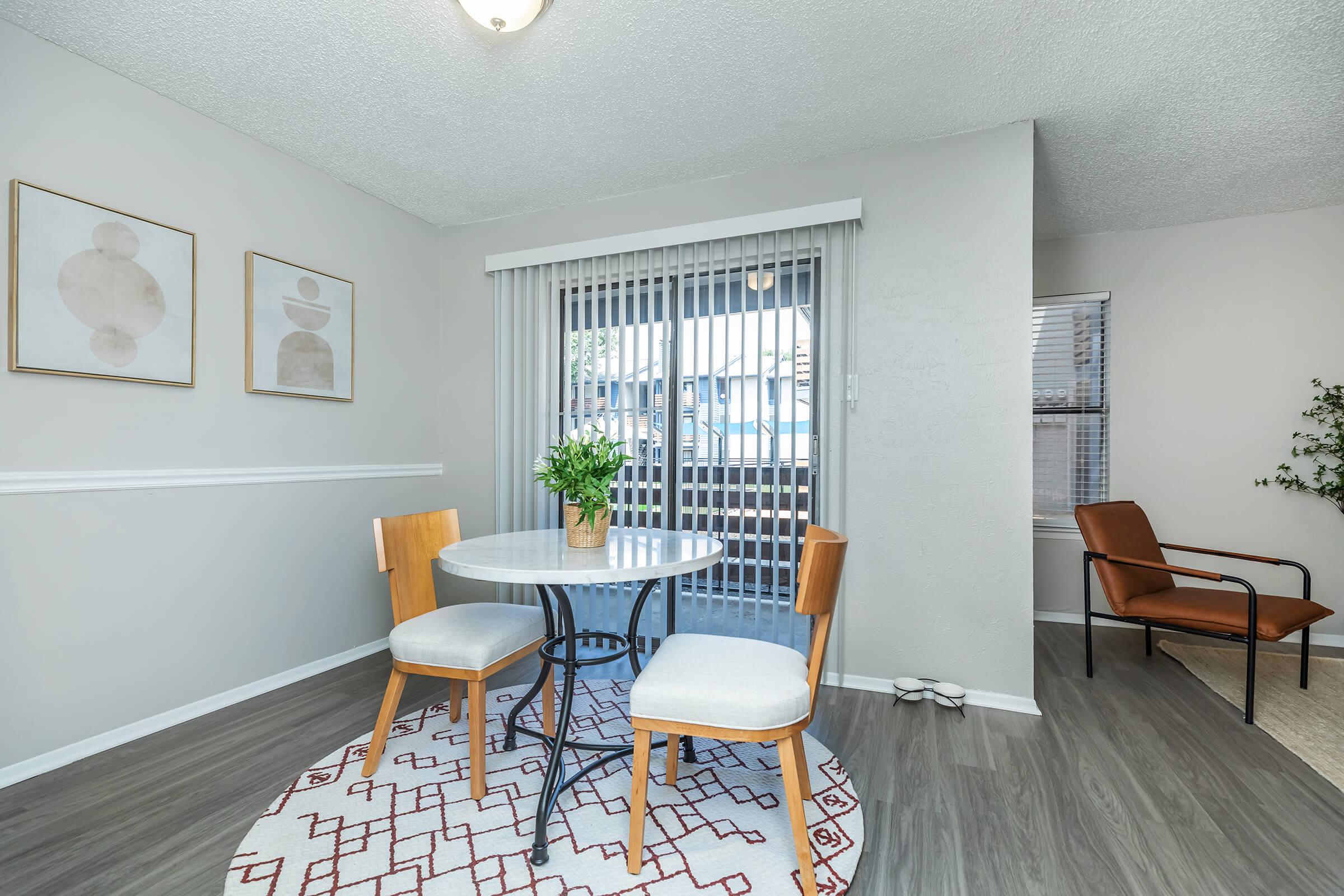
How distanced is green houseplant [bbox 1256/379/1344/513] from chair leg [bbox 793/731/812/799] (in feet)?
12.9

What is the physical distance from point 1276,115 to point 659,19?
2.73m

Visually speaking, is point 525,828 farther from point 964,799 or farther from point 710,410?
point 710,410

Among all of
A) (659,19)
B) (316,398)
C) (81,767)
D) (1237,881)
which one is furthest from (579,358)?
(1237,881)

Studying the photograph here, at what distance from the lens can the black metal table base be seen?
1.73 metres

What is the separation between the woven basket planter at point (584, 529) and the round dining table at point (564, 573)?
0.12 feet

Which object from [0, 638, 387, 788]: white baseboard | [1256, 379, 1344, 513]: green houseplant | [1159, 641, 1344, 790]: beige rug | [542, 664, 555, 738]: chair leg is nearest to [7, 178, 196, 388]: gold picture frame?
[0, 638, 387, 788]: white baseboard

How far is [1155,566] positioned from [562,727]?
2.79m

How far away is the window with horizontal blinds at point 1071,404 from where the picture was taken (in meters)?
4.15

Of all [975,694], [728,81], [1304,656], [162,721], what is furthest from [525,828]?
[1304,656]

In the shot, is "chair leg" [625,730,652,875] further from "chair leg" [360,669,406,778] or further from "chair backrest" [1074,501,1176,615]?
"chair backrest" [1074,501,1176,615]

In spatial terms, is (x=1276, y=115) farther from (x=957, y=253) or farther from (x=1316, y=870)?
(x=1316, y=870)

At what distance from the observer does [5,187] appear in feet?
6.83

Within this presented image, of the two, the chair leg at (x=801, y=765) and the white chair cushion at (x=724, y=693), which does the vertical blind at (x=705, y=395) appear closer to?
the chair leg at (x=801, y=765)

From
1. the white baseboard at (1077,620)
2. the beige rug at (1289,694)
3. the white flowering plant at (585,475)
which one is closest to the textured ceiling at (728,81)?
the white flowering plant at (585,475)
